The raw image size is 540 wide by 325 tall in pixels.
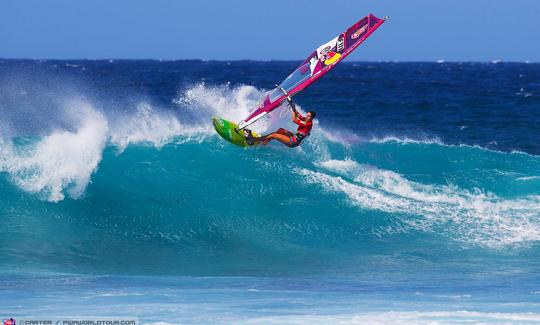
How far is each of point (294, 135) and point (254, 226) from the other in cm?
169

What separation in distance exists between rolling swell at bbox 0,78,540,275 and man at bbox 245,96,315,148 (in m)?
0.84

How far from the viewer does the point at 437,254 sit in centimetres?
1117

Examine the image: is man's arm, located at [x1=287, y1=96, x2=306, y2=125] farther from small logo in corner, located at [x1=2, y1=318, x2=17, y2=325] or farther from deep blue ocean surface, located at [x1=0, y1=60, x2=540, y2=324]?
small logo in corner, located at [x1=2, y1=318, x2=17, y2=325]

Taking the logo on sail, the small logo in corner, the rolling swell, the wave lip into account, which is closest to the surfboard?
the rolling swell

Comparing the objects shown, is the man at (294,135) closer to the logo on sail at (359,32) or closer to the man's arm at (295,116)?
the man's arm at (295,116)

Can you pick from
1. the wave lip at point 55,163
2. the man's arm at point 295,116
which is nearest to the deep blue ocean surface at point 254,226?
the wave lip at point 55,163

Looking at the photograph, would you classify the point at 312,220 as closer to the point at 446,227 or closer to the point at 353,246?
the point at 353,246

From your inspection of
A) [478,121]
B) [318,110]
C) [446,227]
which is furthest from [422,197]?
[318,110]

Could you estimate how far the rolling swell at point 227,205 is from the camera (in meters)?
10.9

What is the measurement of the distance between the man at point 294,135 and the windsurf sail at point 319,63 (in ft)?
1.02

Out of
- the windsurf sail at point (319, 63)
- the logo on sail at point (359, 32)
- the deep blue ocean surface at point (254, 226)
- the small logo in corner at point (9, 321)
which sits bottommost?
the small logo in corner at point (9, 321)

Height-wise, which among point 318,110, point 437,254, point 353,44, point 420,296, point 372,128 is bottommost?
point 420,296

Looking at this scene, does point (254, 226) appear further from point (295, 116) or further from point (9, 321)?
point (9, 321)

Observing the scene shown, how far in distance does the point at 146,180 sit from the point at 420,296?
6.10 meters
